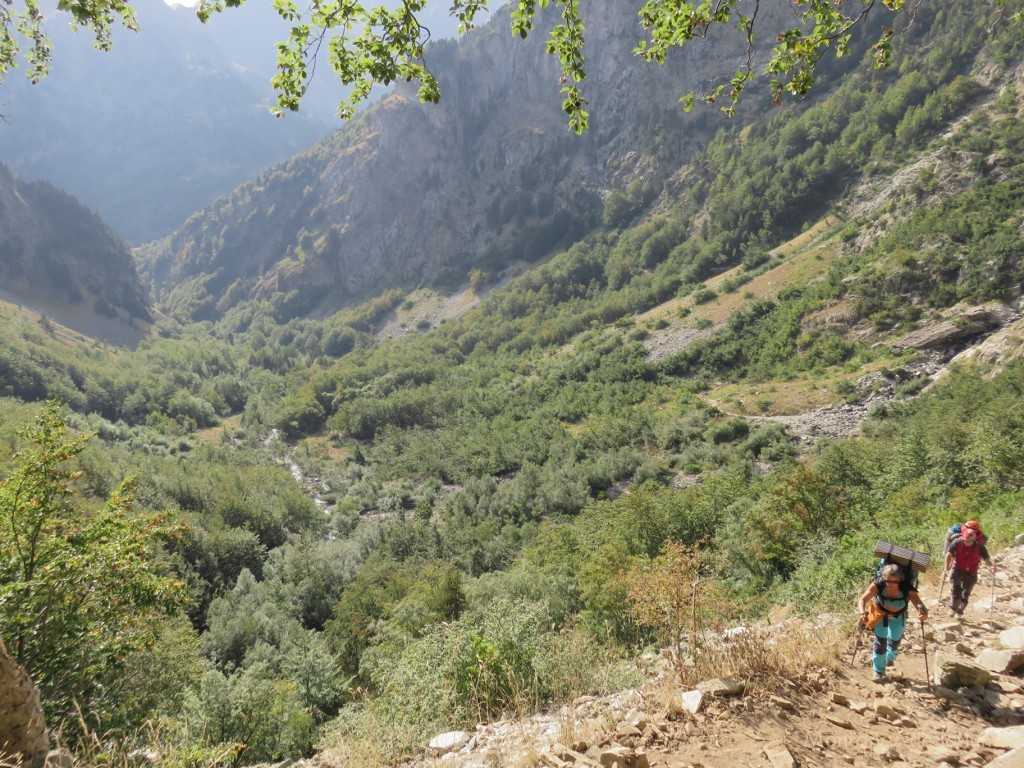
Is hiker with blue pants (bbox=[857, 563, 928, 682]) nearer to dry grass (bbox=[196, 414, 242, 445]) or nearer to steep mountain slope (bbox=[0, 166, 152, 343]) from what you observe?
dry grass (bbox=[196, 414, 242, 445])

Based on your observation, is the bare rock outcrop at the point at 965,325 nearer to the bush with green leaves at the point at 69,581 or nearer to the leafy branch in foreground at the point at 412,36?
the leafy branch in foreground at the point at 412,36

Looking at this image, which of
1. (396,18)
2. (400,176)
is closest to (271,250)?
(400,176)

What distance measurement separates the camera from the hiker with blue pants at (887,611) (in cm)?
482

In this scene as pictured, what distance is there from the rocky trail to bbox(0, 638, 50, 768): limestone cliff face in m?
2.82

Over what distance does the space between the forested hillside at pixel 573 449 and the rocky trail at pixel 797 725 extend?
0.55 meters

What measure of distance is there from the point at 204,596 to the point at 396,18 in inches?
1214

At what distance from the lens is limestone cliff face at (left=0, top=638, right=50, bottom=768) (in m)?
3.33

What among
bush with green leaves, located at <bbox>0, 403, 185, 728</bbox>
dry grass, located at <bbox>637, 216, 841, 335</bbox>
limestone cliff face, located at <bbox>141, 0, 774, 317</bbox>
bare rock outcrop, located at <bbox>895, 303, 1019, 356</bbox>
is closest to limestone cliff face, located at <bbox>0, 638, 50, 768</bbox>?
bush with green leaves, located at <bbox>0, 403, 185, 728</bbox>

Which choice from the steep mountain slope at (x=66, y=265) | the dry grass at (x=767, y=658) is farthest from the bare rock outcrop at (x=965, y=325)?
the steep mountain slope at (x=66, y=265)

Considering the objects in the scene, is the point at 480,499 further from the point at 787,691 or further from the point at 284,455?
the point at 284,455

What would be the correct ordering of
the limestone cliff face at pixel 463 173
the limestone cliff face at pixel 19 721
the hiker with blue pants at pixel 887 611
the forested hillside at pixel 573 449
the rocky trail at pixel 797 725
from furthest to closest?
the limestone cliff face at pixel 463 173
the forested hillside at pixel 573 449
the hiker with blue pants at pixel 887 611
the rocky trail at pixel 797 725
the limestone cliff face at pixel 19 721

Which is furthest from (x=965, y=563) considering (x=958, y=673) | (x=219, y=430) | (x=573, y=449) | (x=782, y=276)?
(x=219, y=430)

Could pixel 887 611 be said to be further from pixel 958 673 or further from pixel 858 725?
pixel 858 725

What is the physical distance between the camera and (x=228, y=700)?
360 inches
